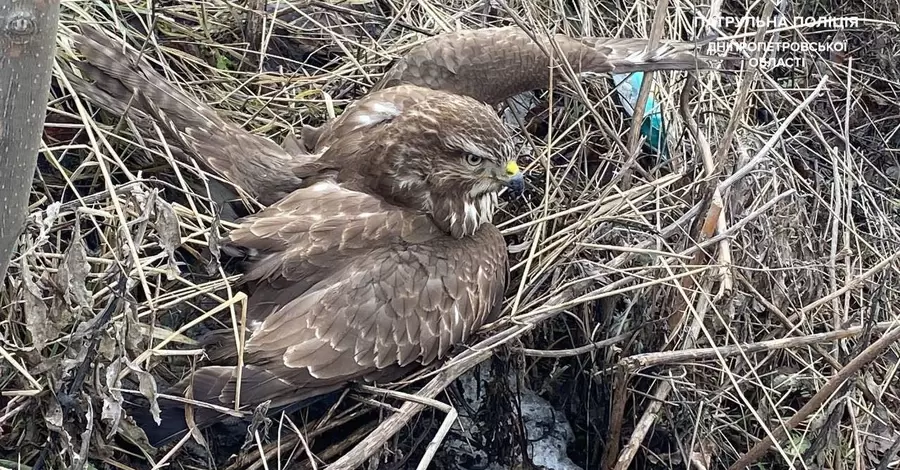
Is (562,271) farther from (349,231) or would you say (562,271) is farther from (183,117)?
(183,117)

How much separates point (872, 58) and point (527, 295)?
2.76m

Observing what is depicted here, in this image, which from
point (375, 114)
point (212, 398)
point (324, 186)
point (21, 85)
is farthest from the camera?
point (375, 114)

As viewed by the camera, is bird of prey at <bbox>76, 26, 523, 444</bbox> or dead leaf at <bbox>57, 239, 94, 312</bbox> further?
bird of prey at <bbox>76, 26, 523, 444</bbox>

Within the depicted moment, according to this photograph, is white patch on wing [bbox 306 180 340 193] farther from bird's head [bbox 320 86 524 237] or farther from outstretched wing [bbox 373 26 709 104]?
outstretched wing [bbox 373 26 709 104]

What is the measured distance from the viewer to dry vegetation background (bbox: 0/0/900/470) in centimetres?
246

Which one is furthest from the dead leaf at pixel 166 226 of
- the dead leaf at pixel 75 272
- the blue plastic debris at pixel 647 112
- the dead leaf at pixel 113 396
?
the blue plastic debris at pixel 647 112

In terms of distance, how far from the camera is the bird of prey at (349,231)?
2650 mm

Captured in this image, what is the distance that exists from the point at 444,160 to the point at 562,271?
595 millimetres

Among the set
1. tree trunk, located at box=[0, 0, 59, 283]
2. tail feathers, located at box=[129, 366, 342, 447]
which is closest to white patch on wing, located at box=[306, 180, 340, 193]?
tail feathers, located at box=[129, 366, 342, 447]

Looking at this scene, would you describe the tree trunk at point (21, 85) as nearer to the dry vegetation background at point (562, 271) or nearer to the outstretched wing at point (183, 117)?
the dry vegetation background at point (562, 271)

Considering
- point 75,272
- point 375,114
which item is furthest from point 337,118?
point 75,272

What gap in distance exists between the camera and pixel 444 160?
3021mm

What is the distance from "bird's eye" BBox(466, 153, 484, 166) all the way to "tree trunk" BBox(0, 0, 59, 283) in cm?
165

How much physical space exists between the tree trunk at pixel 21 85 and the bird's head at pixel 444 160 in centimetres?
161
